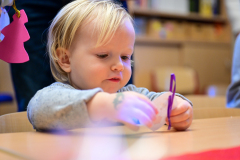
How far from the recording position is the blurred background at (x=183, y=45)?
364 centimetres

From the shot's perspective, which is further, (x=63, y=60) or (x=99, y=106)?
(x=63, y=60)

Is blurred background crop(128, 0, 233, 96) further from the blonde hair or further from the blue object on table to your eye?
the blonde hair

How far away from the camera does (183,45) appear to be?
13.1 feet

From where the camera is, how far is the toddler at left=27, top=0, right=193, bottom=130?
0.52 meters

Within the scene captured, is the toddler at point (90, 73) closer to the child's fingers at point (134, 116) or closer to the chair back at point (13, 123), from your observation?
the child's fingers at point (134, 116)

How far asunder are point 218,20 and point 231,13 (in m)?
2.41

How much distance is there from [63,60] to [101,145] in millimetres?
444

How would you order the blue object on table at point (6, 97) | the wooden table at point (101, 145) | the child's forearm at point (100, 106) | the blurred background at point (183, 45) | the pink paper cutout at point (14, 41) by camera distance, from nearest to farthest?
the wooden table at point (101, 145), the child's forearm at point (100, 106), the pink paper cutout at point (14, 41), the blue object on table at point (6, 97), the blurred background at point (183, 45)

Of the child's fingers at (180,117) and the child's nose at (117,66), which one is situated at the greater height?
the child's nose at (117,66)

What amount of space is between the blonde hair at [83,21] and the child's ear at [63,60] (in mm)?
12

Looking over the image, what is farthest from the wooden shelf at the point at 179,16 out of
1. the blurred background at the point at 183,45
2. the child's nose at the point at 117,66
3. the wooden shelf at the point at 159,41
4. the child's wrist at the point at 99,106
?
the child's wrist at the point at 99,106

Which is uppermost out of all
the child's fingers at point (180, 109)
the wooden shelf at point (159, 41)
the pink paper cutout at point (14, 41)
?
the pink paper cutout at point (14, 41)

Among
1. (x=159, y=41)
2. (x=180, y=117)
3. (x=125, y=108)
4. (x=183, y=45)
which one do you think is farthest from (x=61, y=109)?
(x=183, y=45)

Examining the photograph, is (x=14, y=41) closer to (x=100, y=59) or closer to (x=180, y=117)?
(x=100, y=59)
